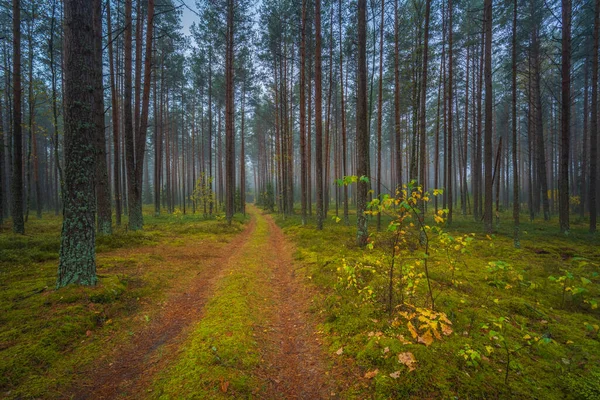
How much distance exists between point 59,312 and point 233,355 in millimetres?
3034

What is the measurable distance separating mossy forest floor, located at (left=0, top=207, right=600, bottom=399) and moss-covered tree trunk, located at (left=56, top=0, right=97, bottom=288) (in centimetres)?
57

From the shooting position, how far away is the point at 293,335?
Answer: 3.98m

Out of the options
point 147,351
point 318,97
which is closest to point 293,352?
point 147,351

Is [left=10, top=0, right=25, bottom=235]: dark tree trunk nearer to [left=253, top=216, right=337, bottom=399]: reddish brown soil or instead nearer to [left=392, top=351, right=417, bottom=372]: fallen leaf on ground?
[left=253, top=216, right=337, bottom=399]: reddish brown soil

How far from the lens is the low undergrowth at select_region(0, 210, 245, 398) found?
2.71 metres

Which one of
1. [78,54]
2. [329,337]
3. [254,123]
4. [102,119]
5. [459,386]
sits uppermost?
[254,123]

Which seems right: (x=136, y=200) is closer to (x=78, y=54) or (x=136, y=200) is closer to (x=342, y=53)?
(x=78, y=54)

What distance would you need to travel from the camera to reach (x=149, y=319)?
4.23 metres

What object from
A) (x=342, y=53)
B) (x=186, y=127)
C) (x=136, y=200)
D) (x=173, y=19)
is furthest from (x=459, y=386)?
(x=186, y=127)

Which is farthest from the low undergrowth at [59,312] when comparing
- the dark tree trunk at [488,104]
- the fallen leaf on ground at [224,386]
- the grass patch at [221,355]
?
the dark tree trunk at [488,104]

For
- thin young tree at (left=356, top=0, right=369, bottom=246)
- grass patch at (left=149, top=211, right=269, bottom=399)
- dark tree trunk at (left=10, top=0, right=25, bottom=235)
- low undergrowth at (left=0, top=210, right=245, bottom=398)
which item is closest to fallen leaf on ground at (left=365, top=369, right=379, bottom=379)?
grass patch at (left=149, top=211, right=269, bottom=399)

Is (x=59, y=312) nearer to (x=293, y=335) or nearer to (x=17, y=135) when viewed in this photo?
(x=293, y=335)

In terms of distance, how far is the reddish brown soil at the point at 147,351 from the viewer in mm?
2660

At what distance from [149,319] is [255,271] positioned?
3.22m
